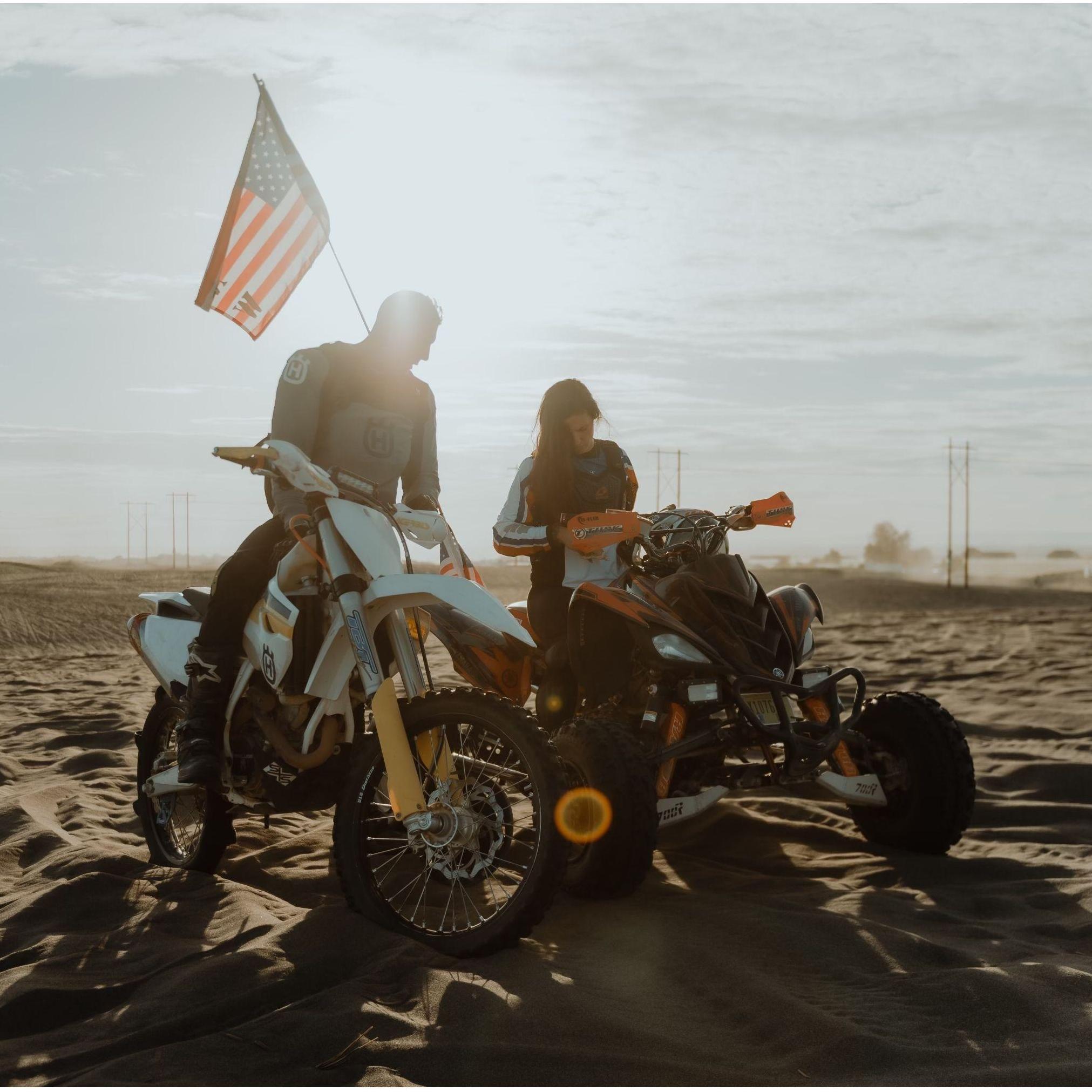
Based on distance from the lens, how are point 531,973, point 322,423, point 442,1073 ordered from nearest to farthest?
point 442,1073, point 531,973, point 322,423

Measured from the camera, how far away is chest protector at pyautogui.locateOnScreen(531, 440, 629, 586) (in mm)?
5934

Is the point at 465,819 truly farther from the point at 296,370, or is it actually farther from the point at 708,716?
the point at 296,370

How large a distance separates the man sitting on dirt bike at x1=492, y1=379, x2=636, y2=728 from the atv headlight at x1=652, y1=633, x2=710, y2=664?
0.69 metres

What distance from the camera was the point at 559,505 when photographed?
5961 millimetres

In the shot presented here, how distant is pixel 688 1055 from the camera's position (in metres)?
3.16

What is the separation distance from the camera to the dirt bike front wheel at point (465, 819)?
3678 millimetres

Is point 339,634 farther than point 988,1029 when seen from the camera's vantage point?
Yes

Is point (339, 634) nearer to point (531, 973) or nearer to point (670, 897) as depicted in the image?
point (531, 973)

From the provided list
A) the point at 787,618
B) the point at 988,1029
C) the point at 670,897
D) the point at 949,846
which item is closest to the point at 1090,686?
the point at 949,846

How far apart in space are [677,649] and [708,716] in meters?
0.33

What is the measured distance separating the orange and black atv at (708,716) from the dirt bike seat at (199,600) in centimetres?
155

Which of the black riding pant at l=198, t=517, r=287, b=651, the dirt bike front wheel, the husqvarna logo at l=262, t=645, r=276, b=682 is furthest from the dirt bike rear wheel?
the dirt bike front wheel

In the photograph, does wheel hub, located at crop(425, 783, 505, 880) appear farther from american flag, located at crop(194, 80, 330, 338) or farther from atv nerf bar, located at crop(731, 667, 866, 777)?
american flag, located at crop(194, 80, 330, 338)

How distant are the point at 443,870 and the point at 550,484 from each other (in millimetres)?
2510
